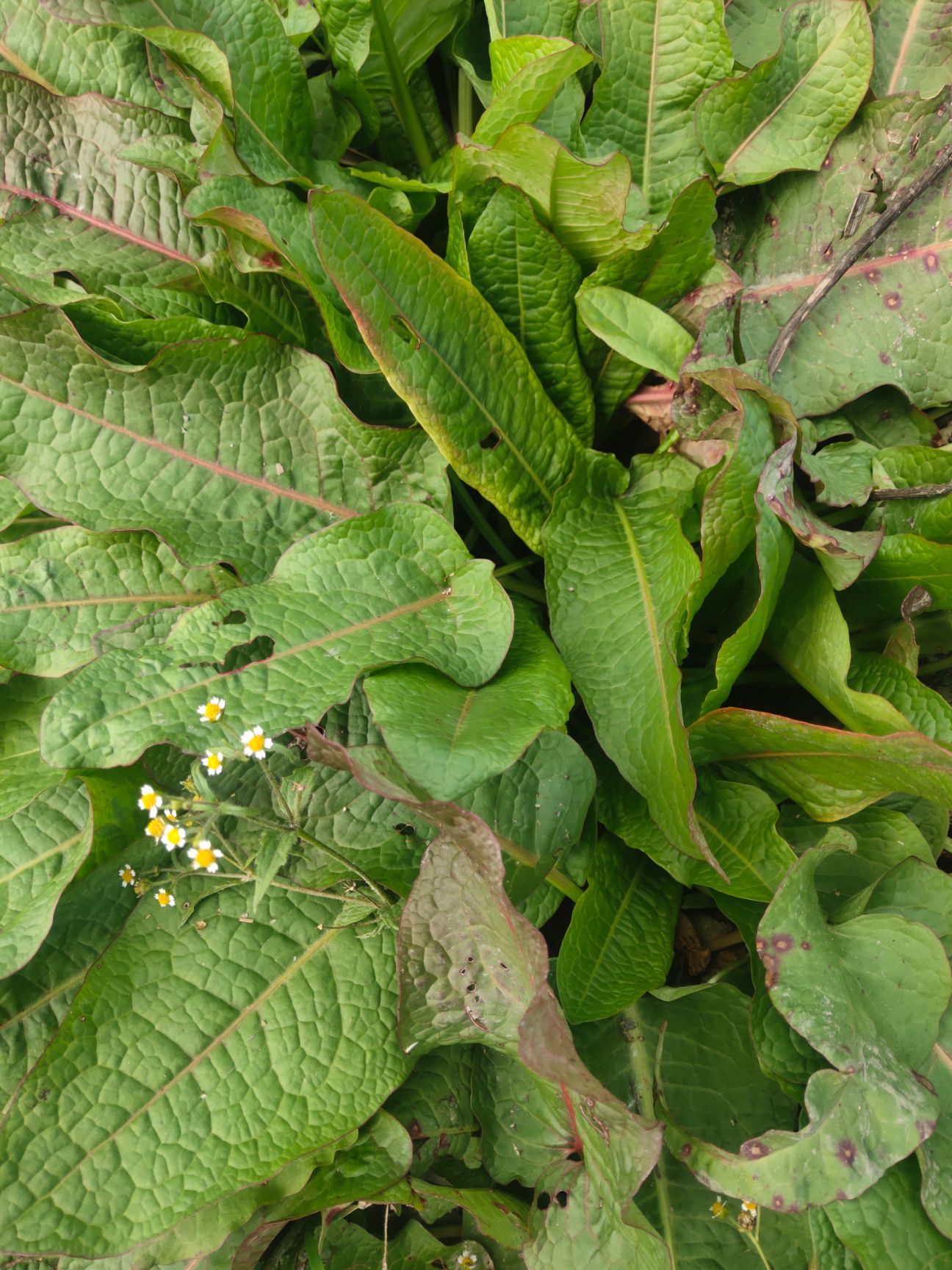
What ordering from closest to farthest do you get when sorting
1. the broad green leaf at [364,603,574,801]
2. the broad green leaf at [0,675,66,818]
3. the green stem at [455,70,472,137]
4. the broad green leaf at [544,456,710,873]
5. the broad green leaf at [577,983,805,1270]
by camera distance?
the broad green leaf at [364,603,574,801], the broad green leaf at [544,456,710,873], the broad green leaf at [577,983,805,1270], the broad green leaf at [0,675,66,818], the green stem at [455,70,472,137]

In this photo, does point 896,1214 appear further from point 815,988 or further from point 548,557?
point 548,557

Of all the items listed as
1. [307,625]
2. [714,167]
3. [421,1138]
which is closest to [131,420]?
[307,625]

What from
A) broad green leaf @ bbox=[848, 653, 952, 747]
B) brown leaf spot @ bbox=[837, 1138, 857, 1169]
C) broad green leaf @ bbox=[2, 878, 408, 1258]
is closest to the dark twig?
broad green leaf @ bbox=[848, 653, 952, 747]

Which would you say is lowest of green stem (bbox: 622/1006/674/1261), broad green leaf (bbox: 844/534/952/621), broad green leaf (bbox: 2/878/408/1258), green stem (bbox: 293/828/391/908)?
green stem (bbox: 622/1006/674/1261)

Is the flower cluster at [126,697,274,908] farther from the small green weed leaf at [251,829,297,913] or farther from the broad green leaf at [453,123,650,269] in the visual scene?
the broad green leaf at [453,123,650,269]

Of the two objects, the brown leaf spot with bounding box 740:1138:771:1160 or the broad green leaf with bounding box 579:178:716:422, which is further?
the broad green leaf with bounding box 579:178:716:422

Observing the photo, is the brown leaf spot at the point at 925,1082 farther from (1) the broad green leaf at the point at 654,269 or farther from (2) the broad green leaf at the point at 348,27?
(2) the broad green leaf at the point at 348,27
